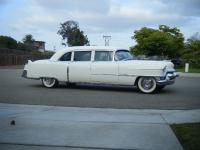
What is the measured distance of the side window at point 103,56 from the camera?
49.7 ft

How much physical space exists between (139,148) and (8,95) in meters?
7.61

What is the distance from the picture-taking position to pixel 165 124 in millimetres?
8133

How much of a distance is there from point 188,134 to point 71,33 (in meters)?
52.5

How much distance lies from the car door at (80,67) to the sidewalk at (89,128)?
506 centimetres

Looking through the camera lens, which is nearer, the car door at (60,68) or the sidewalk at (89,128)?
the sidewalk at (89,128)

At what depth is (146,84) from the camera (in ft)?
47.8

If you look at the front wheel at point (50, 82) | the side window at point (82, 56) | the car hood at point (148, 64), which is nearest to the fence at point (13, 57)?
the front wheel at point (50, 82)

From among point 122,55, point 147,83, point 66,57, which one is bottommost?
point 147,83

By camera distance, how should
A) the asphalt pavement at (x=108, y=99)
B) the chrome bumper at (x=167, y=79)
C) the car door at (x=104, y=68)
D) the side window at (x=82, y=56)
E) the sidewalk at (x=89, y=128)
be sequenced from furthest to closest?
1. the side window at (x=82, y=56)
2. the car door at (x=104, y=68)
3. the chrome bumper at (x=167, y=79)
4. the asphalt pavement at (x=108, y=99)
5. the sidewalk at (x=89, y=128)

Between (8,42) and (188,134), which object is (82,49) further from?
(8,42)

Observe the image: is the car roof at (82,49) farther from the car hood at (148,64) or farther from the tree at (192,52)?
the tree at (192,52)

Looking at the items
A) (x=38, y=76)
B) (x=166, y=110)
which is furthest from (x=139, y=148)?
(x=38, y=76)

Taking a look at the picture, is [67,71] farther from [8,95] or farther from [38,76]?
[8,95]

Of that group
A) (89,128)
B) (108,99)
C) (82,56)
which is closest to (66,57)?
(82,56)
